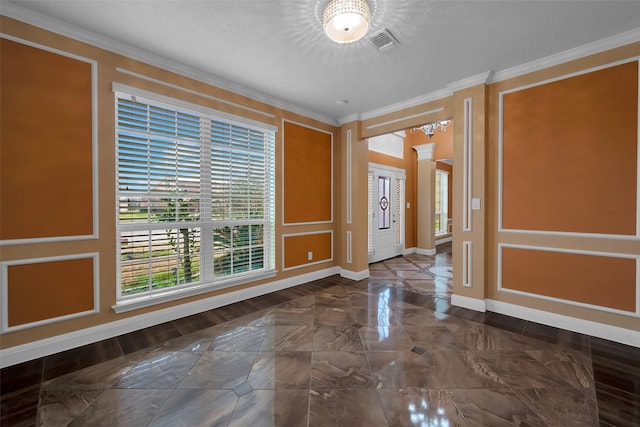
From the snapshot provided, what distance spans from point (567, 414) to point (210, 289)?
10.7 ft

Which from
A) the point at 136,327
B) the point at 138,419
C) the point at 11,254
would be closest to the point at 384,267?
the point at 136,327

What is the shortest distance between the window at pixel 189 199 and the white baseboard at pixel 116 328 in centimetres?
20

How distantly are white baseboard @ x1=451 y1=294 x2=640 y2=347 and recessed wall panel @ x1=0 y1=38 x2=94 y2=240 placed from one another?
4.16 meters

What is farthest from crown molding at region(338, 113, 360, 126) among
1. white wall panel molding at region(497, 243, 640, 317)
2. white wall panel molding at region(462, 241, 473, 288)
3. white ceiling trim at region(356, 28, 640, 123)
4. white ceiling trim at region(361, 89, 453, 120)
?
white wall panel molding at region(497, 243, 640, 317)

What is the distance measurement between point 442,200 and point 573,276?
5.85 m

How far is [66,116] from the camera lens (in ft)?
7.52

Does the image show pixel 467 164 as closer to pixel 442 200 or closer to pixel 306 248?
pixel 306 248

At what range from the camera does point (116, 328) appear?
254 cm

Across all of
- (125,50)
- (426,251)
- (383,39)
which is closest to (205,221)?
(125,50)

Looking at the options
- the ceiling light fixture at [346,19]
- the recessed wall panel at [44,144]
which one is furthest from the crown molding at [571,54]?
the recessed wall panel at [44,144]

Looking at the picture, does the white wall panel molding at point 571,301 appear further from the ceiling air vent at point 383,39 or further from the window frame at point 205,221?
the window frame at point 205,221

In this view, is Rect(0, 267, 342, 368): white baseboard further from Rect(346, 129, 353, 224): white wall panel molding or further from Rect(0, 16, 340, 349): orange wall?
Rect(346, 129, 353, 224): white wall panel molding

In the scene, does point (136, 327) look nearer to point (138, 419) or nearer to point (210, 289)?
point (210, 289)

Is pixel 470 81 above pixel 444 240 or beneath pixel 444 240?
above
